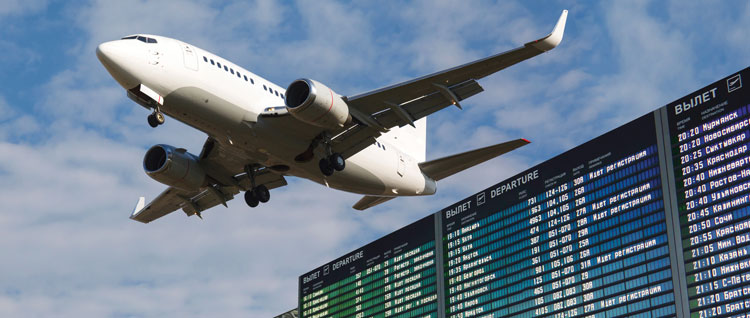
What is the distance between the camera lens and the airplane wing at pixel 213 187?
52778 millimetres

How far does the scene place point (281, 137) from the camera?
47438 millimetres

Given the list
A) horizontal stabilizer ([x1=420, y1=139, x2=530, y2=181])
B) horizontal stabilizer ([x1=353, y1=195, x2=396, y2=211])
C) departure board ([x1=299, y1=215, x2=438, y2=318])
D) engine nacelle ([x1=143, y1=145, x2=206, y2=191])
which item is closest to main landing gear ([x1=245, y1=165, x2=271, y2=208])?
engine nacelle ([x1=143, y1=145, x2=206, y2=191])

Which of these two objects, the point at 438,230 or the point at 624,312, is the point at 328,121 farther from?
the point at 438,230

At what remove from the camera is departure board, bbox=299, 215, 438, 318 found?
112 meters

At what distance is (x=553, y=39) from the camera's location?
138 feet

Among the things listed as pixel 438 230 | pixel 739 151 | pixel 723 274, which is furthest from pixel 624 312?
pixel 438 230

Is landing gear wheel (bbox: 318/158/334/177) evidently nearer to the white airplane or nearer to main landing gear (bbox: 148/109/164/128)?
the white airplane

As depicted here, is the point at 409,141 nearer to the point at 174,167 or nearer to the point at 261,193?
the point at 261,193

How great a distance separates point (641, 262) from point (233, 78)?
53126mm

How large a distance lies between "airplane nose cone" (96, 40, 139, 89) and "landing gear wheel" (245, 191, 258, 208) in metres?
12.4

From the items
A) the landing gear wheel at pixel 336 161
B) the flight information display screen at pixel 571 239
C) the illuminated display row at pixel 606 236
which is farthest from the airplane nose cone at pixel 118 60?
the flight information display screen at pixel 571 239

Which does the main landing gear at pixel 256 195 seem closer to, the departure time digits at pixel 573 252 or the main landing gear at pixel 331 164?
the main landing gear at pixel 331 164

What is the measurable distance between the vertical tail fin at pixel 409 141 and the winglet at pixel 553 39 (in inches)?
644

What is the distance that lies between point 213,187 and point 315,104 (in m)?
12.8
